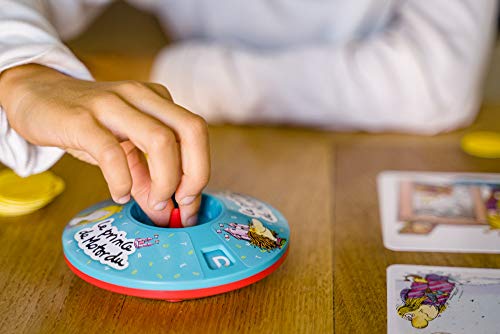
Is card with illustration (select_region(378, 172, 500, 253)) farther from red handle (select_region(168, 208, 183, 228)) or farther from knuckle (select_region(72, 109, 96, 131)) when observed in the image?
knuckle (select_region(72, 109, 96, 131))

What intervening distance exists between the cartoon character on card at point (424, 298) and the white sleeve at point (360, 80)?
1.53 ft

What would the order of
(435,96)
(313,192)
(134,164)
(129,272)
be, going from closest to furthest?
(129,272), (134,164), (313,192), (435,96)

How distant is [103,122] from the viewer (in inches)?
20.5

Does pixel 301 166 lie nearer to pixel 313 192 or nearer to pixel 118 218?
pixel 313 192

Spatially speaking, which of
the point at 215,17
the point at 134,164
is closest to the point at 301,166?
the point at 134,164

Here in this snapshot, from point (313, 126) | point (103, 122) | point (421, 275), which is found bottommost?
point (313, 126)

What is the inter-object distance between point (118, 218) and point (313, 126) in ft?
1.67

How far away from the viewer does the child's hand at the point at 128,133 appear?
0.50 meters

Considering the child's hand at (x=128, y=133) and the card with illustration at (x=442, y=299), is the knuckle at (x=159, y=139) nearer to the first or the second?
the child's hand at (x=128, y=133)

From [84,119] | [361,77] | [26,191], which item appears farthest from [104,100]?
[361,77]

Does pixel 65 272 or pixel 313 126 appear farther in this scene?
pixel 313 126

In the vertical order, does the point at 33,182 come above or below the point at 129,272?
below

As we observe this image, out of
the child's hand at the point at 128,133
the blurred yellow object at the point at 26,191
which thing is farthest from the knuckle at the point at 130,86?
the blurred yellow object at the point at 26,191

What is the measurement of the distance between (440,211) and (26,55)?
469 mm
